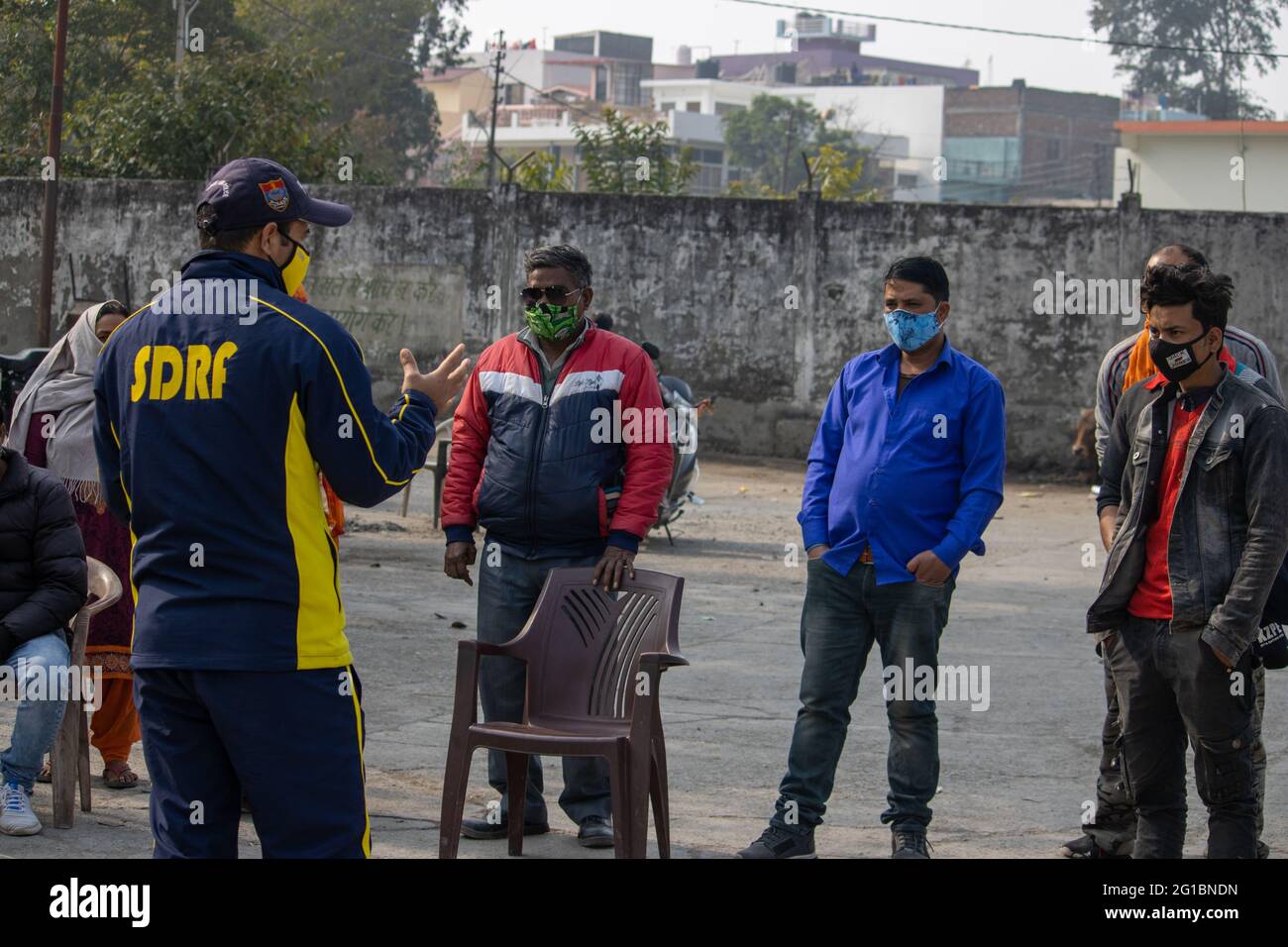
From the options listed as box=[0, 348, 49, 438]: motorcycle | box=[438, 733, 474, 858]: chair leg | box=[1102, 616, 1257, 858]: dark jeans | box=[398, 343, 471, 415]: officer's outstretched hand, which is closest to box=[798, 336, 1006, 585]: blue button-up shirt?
box=[1102, 616, 1257, 858]: dark jeans

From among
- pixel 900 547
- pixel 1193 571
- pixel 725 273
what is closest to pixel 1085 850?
pixel 900 547

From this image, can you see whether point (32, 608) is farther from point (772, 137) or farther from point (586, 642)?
point (772, 137)

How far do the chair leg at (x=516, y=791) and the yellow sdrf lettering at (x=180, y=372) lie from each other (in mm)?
2152

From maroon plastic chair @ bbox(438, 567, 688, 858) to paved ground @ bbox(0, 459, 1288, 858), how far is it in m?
0.47

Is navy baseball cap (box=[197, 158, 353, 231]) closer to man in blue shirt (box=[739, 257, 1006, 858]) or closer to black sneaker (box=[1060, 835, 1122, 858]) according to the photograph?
man in blue shirt (box=[739, 257, 1006, 858])

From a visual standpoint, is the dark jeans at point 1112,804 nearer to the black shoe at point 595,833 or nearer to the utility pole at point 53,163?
the black shoe at point 595,833

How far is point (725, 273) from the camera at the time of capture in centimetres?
2027

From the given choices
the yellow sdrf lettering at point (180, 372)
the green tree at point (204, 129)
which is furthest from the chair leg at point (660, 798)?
the green tree at point (204, 129)

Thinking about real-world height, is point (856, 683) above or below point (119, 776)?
above

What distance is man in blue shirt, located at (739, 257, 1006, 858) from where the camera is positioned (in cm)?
528

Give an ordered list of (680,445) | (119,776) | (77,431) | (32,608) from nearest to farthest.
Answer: (32,608)
(119,776)
(77,431)
(680,445)

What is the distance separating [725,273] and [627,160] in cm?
604

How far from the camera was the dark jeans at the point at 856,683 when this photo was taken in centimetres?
528
